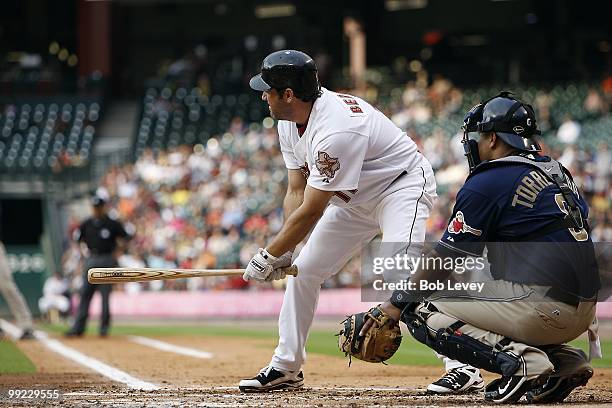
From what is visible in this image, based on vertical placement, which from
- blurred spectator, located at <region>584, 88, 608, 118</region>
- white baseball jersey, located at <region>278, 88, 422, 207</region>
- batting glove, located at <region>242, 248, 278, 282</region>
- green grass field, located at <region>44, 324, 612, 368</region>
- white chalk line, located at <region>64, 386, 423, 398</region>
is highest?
blurred spectator, located at <region>584, 88, 608, 118</region>

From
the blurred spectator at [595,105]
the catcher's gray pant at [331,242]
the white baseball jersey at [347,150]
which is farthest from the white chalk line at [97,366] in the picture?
the blurred spectator at [595,105]

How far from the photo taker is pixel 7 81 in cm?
3081

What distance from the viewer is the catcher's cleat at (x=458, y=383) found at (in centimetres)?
629

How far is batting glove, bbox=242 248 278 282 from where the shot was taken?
19.7 ft

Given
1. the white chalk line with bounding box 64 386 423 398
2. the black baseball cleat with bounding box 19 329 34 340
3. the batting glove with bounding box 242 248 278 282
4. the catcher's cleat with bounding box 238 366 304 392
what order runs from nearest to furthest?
the batting glove with bounding box 242 248 278 282 < the white chalk line with bounding box 64 386 423 398 < the catcher's cleat with bounding box 238 366 304 392 < the black baseball cleat with bounding box 19 329 34 340

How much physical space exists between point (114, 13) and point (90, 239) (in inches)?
797

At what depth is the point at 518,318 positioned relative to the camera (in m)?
5.37

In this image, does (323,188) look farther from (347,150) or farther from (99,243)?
(99,243)

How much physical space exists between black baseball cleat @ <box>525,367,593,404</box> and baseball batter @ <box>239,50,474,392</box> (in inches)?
42.2

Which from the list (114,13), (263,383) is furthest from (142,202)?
(263,383)

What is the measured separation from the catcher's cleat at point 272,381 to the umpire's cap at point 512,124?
1930 millimetres

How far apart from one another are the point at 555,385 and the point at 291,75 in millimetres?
2167

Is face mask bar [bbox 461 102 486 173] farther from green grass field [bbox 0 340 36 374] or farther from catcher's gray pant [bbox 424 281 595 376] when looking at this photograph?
green grass field [bbox 0 340 36 374]

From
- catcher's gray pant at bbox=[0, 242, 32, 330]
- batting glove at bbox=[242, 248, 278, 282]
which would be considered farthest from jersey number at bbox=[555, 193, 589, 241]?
catcher's gray pant at bbox=[0, 242, 32, 330]
